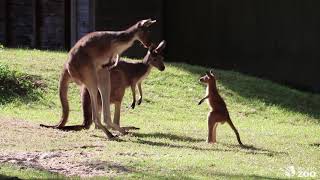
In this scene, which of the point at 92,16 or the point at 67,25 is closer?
the point at 92,16

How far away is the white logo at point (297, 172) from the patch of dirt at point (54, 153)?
5.34ft

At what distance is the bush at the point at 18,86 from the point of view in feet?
46.3

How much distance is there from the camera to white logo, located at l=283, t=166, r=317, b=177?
835cm

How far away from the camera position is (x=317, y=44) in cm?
1839

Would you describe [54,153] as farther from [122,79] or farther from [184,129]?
[184,129]

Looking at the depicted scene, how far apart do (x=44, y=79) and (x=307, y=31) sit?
21.0 ft

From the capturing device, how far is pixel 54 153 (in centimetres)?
891

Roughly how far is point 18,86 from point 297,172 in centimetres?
719

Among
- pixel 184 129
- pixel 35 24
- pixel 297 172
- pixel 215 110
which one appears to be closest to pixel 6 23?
pixel 35 24

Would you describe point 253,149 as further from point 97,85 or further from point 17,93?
point 17,93

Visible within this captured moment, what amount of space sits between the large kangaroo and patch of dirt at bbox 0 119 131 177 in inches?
19.1

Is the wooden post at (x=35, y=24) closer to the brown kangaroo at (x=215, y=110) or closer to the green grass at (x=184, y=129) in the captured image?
the green grass at (x=184, y=129)

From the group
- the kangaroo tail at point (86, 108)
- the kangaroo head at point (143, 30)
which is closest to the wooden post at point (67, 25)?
the kangaroo tail at point (86, 108)

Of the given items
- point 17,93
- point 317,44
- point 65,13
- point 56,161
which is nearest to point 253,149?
point 56,161
